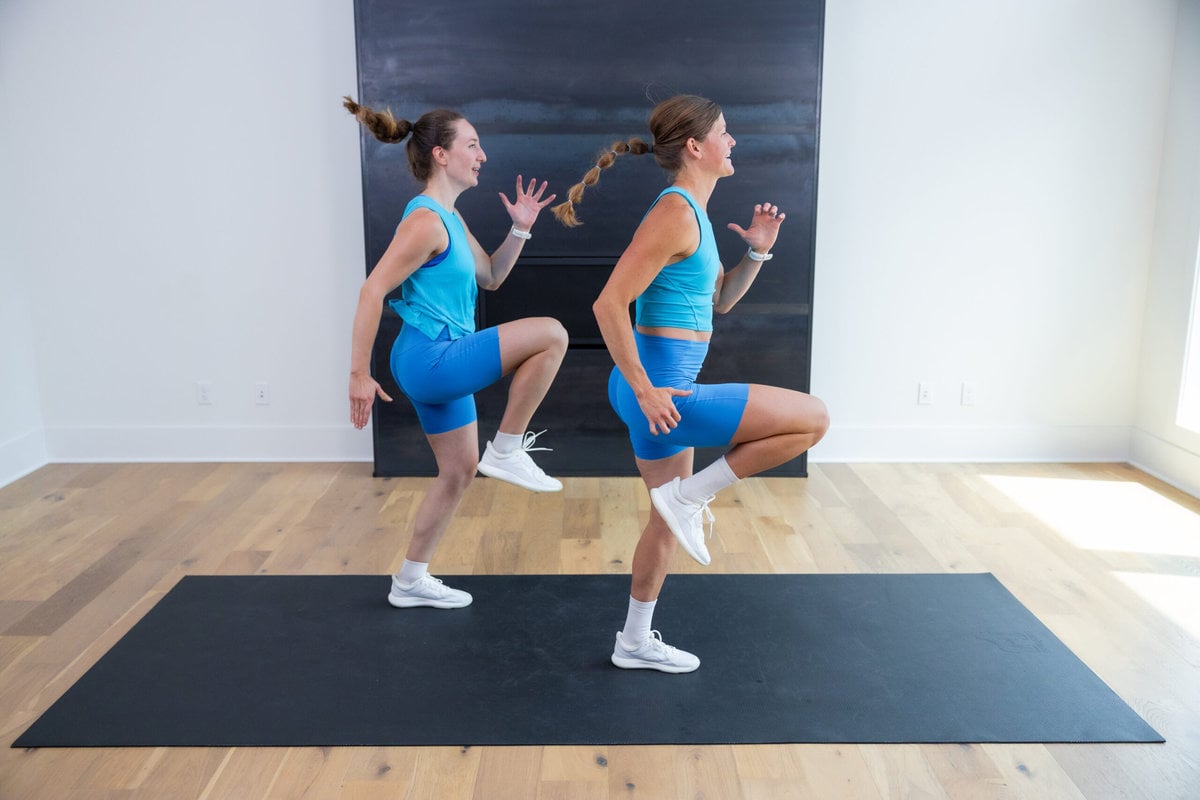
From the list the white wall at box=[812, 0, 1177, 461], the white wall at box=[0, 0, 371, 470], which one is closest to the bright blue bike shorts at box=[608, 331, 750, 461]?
the white wall at box=[812, 0, 1177, 461]

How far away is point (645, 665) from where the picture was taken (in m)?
2.71

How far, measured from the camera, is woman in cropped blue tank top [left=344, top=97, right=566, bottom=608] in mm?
2611

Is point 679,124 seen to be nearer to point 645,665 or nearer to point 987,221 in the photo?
point 645,665

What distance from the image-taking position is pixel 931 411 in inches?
193

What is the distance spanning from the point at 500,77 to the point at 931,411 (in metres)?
2.60

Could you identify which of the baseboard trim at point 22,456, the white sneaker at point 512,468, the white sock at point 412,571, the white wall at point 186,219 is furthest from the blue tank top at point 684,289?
the baseboard trim at point 22,456

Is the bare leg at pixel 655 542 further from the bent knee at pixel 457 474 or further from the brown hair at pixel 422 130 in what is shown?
the brown hair at pixel 422 130

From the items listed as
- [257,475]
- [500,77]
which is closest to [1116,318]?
[500,77]

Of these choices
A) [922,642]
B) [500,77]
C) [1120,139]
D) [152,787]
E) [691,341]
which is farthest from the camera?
[1120,139]

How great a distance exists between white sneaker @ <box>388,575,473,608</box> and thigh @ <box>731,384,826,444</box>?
124 cm

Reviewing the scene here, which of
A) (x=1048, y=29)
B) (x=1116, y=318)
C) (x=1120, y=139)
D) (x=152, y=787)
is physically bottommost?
(x=152, y=787)

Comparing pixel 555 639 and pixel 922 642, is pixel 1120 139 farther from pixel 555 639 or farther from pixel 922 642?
pixel 555 639

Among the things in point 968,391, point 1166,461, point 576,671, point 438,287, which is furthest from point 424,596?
point 1166,461

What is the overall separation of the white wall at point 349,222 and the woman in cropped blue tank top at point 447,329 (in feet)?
6.56
